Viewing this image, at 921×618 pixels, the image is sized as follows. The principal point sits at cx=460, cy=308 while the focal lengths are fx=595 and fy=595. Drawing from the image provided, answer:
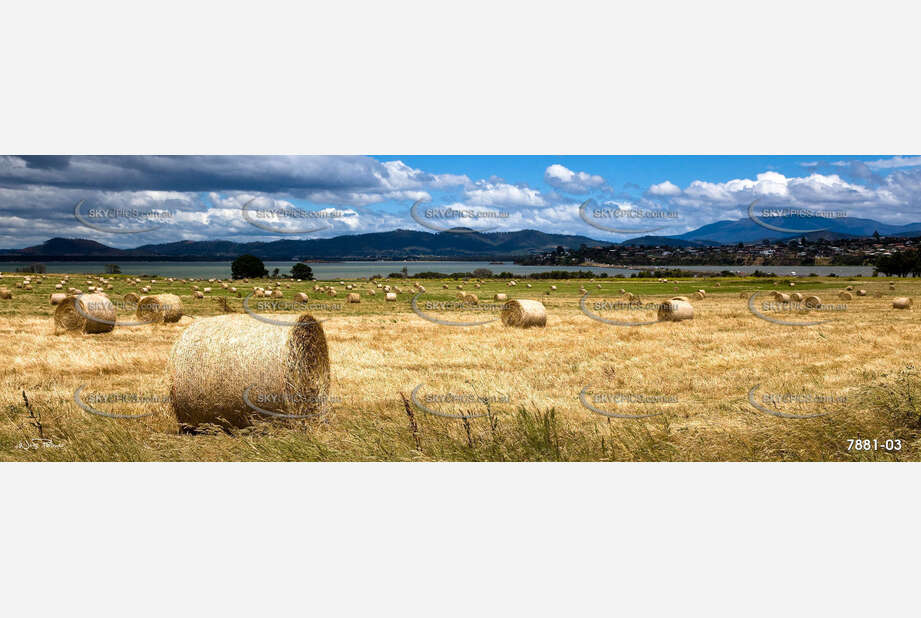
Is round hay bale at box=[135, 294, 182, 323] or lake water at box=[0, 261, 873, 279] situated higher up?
lake water at box=[0, 261, 873, 279]

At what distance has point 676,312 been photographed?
80.7ft

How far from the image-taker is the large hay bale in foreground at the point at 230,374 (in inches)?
344

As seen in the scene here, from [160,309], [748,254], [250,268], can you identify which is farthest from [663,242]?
[160,309]

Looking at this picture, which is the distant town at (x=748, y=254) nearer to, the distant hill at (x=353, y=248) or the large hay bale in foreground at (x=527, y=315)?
the distant hill at (x=353, y=248)

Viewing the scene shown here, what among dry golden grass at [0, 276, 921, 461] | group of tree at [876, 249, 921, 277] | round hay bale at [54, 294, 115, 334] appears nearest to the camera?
dry golden grass at [0, 276, 921, 461]

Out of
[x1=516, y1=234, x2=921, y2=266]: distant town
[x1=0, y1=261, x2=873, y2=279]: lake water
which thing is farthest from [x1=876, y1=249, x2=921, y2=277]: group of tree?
[x1=0, y1=261, x2=873, y2=279]: lake water

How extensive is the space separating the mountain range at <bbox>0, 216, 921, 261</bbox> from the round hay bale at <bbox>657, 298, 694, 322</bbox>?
41.0 feet

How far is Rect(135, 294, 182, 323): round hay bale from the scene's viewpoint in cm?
2124

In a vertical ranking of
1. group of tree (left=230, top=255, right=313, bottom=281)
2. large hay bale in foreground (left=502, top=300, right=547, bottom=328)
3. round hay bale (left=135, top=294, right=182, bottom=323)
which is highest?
group of tree (left=230, top=255, right=313, bottom=281)

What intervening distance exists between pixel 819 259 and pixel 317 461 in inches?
403

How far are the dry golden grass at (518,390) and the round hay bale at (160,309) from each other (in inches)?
35.6

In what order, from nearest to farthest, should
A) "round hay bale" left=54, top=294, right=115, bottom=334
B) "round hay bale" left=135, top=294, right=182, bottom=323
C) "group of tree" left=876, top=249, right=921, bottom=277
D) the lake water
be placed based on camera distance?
the lake water < "group of tree" left=876, top=249, right=921, bottom=277 < "round hay bale" left=54, top=294, right=115, bottom=334 < "round hay bale" left=135, top=294, right=182, bottom=323

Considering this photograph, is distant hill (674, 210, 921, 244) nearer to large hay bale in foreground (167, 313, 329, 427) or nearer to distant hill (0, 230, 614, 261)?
distant hill (0, 230, 614, 261)

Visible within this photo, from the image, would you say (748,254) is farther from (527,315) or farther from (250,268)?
(250,268)
